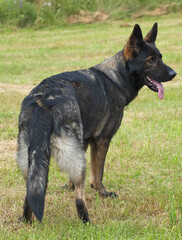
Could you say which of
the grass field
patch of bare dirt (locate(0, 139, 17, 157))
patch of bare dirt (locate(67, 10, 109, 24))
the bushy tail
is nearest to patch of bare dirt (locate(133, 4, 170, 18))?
patch of bare dirt (locate(67, 10, 109, 24))

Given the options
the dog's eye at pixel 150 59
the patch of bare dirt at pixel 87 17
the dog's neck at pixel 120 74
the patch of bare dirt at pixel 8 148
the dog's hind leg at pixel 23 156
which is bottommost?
the patch of bare dirt at pixel 87 17

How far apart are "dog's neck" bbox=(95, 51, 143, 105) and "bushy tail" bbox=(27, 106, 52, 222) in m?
1.28

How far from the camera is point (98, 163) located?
416 centimetres

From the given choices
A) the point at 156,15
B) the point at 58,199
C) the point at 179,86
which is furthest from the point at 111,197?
the point at 156,15

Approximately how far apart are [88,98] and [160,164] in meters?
1.72

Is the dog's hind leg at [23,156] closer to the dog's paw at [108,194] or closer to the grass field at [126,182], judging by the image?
the grass field at [126,182]

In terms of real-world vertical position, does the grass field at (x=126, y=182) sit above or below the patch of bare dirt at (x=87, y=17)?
above

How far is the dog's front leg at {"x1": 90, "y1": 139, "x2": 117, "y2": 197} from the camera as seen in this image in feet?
13.6

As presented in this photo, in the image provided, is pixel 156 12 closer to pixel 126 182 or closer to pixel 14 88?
pixel 14 88

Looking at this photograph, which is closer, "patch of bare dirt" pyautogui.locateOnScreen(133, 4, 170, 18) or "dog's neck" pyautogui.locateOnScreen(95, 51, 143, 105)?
"dog's neck" pyautogui.locateOnScreen(95, 51, 143, 105)

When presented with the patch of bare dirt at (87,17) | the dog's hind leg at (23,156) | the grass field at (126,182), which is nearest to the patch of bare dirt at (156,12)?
the patch of bare dirt at (87,17)

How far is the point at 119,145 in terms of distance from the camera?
5.72 metres

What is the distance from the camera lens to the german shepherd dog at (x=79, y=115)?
308cm

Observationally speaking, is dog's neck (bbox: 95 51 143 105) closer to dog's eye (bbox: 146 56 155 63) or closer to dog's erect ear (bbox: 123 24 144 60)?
dog's erect ear (bbox: 123 24 144 60)
